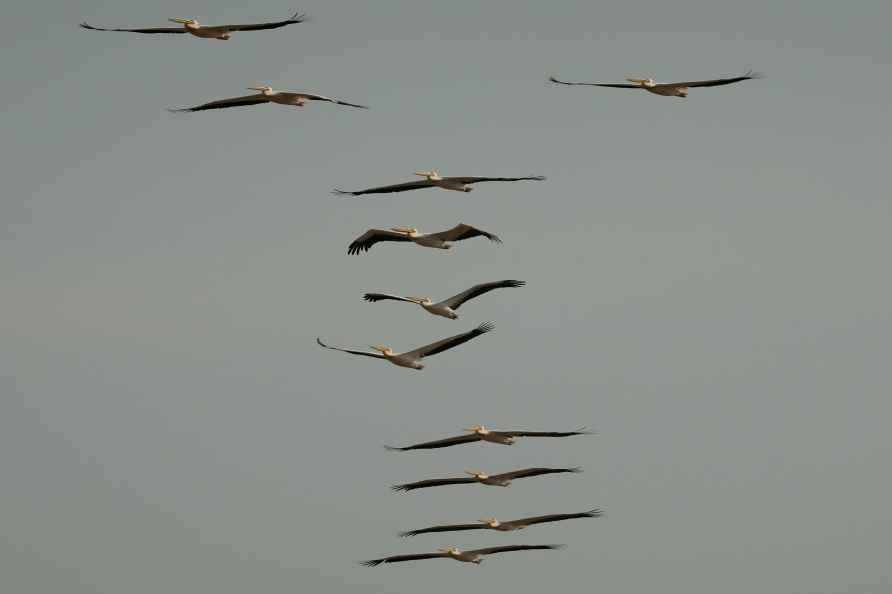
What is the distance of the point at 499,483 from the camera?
135750 millimetres

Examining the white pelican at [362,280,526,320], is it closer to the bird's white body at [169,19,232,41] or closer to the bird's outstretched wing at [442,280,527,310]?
the bird's outstretched wing at [442,280,527,310]

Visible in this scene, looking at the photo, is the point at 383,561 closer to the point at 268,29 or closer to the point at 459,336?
the point at 459,336

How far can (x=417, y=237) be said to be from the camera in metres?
124

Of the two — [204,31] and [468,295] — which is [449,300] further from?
[204,31]

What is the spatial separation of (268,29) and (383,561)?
121 ft

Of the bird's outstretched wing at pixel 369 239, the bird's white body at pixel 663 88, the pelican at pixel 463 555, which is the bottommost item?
the pelican at pixel 463 555

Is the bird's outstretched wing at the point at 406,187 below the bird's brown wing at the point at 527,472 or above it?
above

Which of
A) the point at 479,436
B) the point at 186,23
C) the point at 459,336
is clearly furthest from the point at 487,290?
the point at 186,23

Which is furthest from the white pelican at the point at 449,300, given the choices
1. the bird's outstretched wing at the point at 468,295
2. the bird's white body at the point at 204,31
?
the bird's white body at the point at 204,31

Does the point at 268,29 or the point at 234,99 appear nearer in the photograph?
the point at 268,29

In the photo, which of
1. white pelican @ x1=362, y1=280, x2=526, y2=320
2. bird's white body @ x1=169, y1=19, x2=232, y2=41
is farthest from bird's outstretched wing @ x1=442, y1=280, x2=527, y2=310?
bird's white body @ x1=169, y1=19, x2=232, y2=41

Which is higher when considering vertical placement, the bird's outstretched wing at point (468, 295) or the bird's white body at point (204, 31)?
the bird's white body at point (204, 31)

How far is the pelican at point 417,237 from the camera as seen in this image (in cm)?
12188

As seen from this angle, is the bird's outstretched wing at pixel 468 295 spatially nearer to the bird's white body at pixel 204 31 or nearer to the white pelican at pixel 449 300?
the white pelican at pixel 449 300
